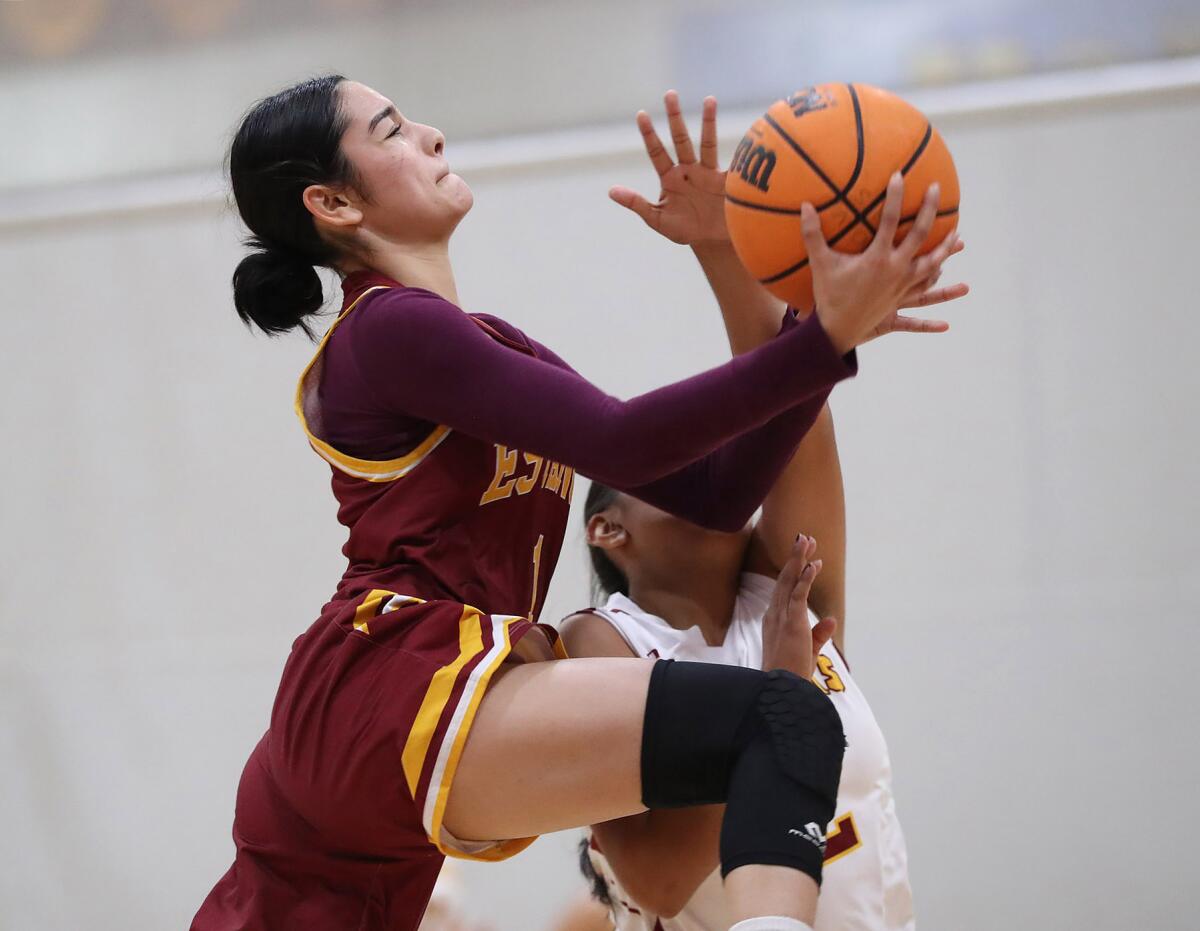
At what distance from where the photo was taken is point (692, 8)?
4.14m

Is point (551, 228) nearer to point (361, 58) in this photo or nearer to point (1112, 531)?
point (361, 58)

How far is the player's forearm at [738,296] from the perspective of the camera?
203cm

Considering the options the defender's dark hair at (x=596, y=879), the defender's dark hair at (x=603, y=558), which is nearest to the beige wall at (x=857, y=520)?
the defender's dark hair at (x=596, y=879)

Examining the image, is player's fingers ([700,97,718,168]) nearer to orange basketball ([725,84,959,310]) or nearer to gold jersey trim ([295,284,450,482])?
orange basketball ([725,84,959,310])

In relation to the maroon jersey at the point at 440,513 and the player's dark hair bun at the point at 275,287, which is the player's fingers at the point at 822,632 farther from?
the player's dark hair bun at the point at 275,287

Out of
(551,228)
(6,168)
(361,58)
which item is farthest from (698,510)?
(6,168)

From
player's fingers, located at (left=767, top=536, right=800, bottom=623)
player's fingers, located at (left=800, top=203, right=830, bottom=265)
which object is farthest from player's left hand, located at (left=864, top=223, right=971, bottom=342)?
player's fingers, located at (left=767, top=536, right=800, bottom=623)

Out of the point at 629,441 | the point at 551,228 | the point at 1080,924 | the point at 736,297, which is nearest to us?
the point at 629,441

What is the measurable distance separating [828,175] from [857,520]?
8.46 ft

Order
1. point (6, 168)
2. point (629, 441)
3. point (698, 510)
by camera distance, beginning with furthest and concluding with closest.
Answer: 1. point (6, 168)
2. point (698, 510)
3. point (629, 441)

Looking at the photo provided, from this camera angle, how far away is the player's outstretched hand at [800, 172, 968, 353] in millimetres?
1396

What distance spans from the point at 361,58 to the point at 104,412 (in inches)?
59.1

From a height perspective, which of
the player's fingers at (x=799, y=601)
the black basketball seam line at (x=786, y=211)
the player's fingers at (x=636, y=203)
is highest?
the player's fingers at (x=636, y=203)

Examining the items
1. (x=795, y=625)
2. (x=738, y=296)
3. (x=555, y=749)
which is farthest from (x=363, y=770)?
(x=738, y=296)
